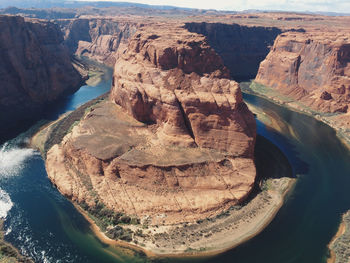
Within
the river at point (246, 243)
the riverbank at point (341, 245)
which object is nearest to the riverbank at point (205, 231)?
the river at point (246, 243)

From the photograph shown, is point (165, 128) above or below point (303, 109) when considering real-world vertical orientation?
above

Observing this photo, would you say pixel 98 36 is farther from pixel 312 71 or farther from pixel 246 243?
pixel 246 243

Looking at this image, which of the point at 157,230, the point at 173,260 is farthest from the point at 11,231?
the point at 173,260

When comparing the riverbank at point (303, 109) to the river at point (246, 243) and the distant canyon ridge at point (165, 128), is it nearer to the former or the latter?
the distant canyon ridge at point (165, 128)

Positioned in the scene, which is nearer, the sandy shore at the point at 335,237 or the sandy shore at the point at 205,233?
the sandy shore at the point at 335,237

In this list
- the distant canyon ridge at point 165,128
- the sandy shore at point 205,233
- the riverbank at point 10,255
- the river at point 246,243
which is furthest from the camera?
the distant canyon ridge at point 165,128

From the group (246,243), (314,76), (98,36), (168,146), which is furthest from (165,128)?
(98,36)

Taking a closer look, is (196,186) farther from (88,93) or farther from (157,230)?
(88,93)

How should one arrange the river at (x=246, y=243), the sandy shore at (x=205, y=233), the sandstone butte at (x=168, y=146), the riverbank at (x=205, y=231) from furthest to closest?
the sandstone butte at (x=168, y=146) < the riverbank at (x=205, y=231) < the sandy shore at (x=205, y=233) < the river at (x=246, y=243)
